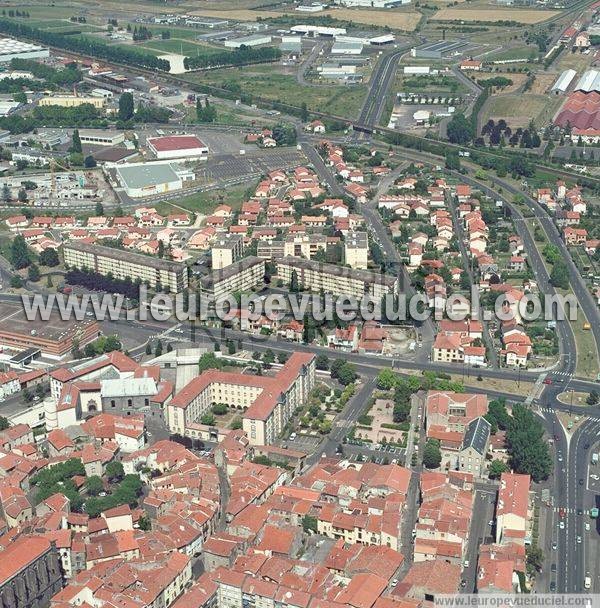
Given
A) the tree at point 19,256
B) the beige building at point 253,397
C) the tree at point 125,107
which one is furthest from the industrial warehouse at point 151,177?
the beige building at point 253,397

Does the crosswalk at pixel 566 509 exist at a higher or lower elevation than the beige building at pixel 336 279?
lower

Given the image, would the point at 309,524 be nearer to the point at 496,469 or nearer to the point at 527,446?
the point at 496,469

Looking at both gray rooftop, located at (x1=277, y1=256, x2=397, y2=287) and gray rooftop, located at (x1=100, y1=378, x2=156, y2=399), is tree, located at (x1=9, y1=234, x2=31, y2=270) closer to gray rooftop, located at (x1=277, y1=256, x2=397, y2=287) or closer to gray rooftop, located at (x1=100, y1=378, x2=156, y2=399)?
gray rooftop, located at (x1=277, y1=256, x2=397, y2=287)

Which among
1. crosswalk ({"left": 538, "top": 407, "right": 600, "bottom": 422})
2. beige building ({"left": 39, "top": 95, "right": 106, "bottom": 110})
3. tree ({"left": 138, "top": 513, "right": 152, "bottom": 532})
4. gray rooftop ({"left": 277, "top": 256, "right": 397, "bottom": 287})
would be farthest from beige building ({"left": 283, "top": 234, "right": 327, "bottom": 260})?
beige building ({"left": 39, "top": 95, "right": 106, "bottom": 110})

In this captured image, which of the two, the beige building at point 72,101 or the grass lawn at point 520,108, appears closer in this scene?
the grass lawn at point 520,108

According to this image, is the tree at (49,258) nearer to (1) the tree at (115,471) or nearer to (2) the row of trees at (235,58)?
(1) the tree at (115,471)

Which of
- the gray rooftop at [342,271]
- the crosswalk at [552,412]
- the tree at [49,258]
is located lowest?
the crosswalk at [552,412]

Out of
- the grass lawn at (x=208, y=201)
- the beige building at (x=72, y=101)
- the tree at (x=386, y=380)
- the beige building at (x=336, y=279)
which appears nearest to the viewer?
the tree at (x=386, y=380)
